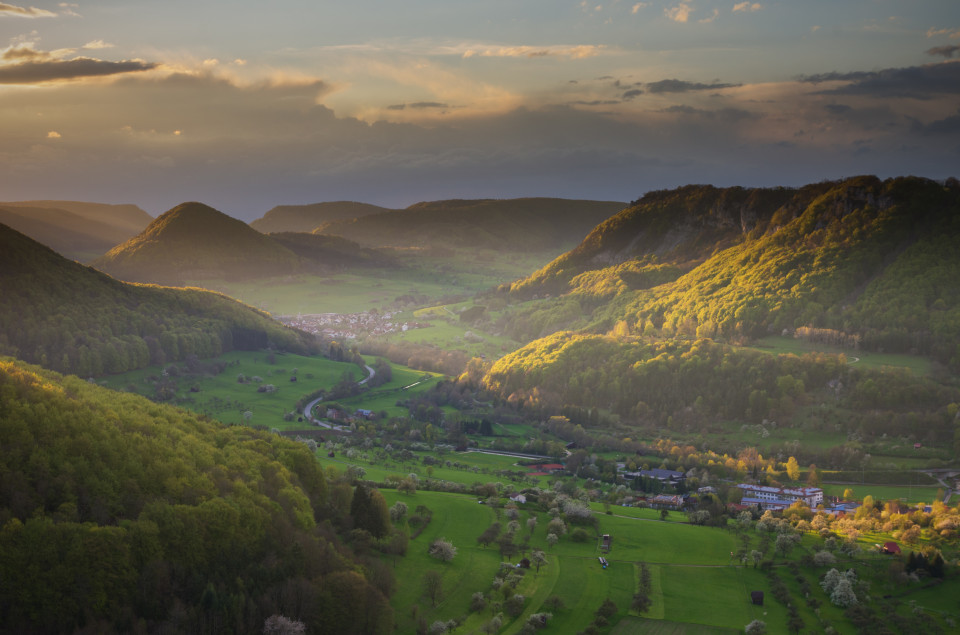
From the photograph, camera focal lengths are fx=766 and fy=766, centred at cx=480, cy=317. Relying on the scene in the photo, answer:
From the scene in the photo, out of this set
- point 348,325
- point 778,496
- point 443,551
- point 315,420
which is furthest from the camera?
point 348,325

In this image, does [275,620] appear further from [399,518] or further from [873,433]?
[873,433]

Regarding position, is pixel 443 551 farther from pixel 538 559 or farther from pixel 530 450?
pixel 530 450

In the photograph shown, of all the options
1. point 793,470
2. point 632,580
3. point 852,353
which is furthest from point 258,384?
point 852,353

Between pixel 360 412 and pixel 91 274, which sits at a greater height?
pixel 91 274

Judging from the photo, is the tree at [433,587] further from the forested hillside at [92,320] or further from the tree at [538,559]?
the forested hillside at [92,320]

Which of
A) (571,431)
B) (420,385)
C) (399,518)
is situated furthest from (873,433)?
(420,385)

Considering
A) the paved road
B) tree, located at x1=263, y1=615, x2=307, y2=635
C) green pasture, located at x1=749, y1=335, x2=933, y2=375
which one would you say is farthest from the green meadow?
green pasture, located at x1=749, y1=335, x2=933, y2=375
